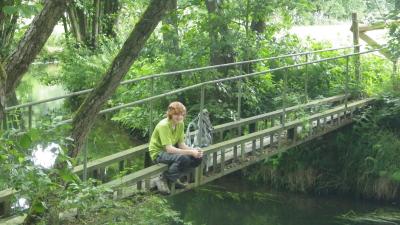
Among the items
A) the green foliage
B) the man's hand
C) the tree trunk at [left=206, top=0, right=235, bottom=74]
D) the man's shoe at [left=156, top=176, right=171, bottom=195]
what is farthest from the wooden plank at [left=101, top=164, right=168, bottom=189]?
the tree trunk at [left=206, top=0, right=235, bottom=74]

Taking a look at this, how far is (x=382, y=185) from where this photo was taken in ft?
38.9

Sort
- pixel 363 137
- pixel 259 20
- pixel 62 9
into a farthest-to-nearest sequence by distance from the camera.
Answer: pixel 259 20, pixel 363 137, pixel 62 9

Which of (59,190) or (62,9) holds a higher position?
(62,9)

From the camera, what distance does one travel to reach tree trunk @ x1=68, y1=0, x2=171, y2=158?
5.53 meters

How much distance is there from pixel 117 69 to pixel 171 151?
2.05 metres

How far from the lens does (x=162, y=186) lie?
296 inches

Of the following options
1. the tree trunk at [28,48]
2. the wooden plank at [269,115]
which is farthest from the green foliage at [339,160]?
the tree trunk at [28,48]

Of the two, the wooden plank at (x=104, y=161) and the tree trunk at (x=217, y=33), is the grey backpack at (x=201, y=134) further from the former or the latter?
the tree trunk at (x=217, y=33)

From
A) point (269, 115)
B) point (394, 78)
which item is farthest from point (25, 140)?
point (394, 78)

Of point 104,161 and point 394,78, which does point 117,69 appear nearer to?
point 104,161

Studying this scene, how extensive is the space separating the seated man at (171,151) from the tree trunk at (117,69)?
1.71m

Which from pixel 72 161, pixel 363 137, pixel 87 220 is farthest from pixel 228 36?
pixel 72 161

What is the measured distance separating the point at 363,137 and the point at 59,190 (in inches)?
315

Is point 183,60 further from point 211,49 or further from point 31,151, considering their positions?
point 31,151
